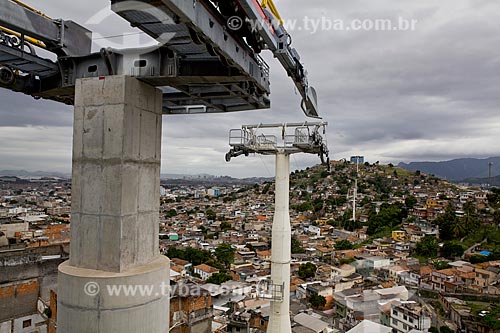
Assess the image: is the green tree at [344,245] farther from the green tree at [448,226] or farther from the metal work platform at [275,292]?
the metal work platform at [275,292]

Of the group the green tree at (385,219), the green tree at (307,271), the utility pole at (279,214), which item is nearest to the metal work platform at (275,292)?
the utility pole at (279,214)

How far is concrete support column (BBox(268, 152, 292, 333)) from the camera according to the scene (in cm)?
773

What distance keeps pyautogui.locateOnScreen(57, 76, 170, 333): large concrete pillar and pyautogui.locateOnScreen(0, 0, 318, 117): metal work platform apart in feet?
1.03

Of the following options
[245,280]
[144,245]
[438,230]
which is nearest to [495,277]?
[438,230]

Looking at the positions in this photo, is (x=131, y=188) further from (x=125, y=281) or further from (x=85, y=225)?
(x=125, y=281)

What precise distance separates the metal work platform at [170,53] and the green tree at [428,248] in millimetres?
38882

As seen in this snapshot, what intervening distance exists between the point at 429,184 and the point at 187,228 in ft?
178

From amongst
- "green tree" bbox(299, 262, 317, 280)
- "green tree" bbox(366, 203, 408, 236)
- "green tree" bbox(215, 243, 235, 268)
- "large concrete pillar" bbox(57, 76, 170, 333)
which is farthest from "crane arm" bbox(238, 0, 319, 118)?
"green tree" bbox(366, 203, 408, 236)

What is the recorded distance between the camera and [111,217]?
3158 millimetres

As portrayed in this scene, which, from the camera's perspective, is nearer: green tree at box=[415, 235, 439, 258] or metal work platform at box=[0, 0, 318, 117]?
metal work platform at box=[0, 0, 318, 117]

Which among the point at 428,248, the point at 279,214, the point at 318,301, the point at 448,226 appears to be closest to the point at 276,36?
the point at 279,214

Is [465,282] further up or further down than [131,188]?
further down

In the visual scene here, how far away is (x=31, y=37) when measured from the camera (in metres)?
3.24

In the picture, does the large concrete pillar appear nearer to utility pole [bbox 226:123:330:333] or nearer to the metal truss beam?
the metal truss beam
